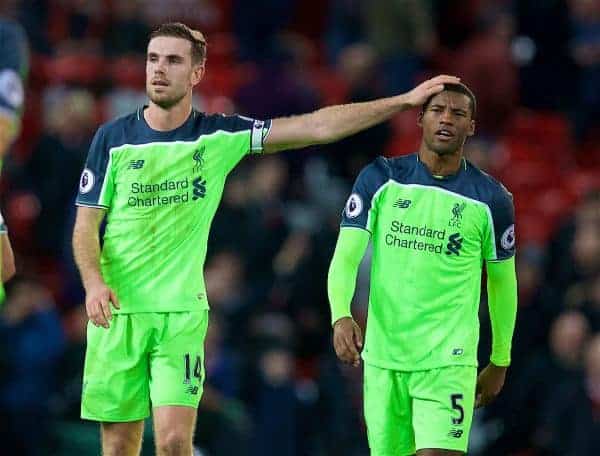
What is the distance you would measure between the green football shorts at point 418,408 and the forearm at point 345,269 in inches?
Result: 17.5

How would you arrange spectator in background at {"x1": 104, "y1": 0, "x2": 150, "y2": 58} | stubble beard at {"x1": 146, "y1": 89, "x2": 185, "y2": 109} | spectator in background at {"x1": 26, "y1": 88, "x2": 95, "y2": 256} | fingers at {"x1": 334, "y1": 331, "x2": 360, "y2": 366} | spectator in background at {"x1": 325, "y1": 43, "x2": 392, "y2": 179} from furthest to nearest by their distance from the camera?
spectator in background at {"x1": 104, "y1": 0, "x2": 150, "y2": 58}, spectator in background at {"x1": 325, "y1": 43, "x2": 392, "y2": 179}, spectator in background at {"x1": 26, "y1": 88, "x2": 95, "y2": 256}, stubble beard at {"x1": 146, "y1": 89, "x2": 185, "y2": 109}, fingers at {"x1": 334, "y1": 331, "x2": 360, "y2": 366}

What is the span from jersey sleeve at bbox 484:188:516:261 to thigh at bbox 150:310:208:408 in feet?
5.03

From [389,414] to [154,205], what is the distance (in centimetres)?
161

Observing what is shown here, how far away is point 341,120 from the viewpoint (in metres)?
8.59

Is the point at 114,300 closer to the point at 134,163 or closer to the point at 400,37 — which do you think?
the point at 134,163

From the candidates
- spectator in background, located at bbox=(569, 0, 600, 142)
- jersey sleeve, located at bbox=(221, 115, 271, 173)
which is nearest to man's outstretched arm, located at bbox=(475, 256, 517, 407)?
jersey sleeve, located at bbox=(221, 115, 271, 173)

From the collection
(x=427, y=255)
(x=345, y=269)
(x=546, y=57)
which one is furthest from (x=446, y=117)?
→ (x=546, y=57)

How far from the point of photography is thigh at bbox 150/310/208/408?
8414mm

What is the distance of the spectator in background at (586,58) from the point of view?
51.1 feet

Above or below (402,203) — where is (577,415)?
below

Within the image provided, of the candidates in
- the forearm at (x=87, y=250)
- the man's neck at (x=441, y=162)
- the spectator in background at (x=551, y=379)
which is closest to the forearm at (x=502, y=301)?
the man's neck at (x=441, y=162)

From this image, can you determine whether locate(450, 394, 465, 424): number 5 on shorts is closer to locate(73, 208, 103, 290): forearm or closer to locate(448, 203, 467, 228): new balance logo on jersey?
locate(448, 203, 467, 228): new balance logo on jersey

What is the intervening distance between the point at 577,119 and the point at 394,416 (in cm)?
787

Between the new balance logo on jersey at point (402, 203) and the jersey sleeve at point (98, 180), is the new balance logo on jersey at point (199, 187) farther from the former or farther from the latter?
the new balance logo on jersey at point (402, 203)
